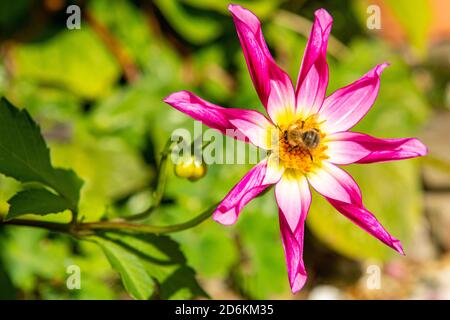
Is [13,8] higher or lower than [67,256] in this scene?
higher

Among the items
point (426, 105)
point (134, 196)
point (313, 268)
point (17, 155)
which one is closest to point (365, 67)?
point (426, 105)

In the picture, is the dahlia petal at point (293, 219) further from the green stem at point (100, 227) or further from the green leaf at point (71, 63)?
the green leaf at point (71, 63)

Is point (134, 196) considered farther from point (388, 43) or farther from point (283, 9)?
point (388, 43)

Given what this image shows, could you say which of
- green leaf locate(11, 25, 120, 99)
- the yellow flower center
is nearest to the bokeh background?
green leaf locate(11, 25, 120, 99)

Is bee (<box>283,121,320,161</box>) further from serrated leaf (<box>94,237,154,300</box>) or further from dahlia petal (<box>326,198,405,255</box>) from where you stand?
serrated leaf (<box>94,237,154,300</box>)
